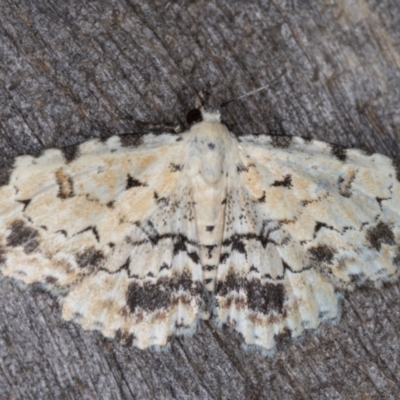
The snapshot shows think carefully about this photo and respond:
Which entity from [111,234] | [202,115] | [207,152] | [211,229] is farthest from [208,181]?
[111,234]

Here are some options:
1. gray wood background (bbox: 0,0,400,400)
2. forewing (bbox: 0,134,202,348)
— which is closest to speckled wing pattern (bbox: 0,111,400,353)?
forewing (bbox: 0,134,202,348)

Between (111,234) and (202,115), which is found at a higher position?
(202,115)

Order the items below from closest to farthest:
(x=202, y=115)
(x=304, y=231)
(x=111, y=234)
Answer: (x=111, y=234), (x=202, y=115), (x=304, y=231)

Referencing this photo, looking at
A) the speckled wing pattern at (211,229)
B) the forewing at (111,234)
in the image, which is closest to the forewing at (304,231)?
the speckled wing pattern at (211,229)

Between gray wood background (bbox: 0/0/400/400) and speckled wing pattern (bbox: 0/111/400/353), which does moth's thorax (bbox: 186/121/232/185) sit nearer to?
speckled wing pattern (bbox: 0/111/400/353)

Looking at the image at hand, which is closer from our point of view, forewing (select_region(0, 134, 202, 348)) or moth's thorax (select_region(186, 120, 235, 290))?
forewing (select_region(0, 134, 202, 348))

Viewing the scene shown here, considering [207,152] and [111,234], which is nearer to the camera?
[111,234]

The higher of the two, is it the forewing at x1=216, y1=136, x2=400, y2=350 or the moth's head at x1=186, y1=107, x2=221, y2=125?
the moth's head at x1=186, y1=107, x2=221, y2=125

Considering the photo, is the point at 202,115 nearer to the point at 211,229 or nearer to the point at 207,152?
the point at 207,152
